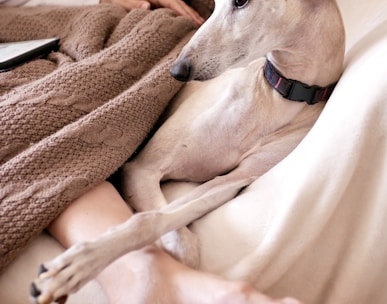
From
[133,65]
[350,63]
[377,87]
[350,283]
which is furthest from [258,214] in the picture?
[133,65]

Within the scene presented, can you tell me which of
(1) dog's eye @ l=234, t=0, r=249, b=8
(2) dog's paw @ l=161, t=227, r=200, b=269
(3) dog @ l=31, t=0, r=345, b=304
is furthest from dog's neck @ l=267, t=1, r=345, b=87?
(2) dog's paw @ l=161, t=227, r=200, b=269

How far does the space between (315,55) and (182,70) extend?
0.93ft

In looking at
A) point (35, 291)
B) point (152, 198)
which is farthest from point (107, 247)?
point (152, 198)

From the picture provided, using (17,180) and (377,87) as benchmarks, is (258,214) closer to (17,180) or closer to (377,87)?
(377,87)

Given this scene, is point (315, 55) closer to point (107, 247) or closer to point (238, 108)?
point (238, 108)

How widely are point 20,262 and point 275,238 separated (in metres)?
0.46

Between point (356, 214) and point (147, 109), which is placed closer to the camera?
point (356, 214)

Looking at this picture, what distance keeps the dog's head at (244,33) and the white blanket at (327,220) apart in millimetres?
180

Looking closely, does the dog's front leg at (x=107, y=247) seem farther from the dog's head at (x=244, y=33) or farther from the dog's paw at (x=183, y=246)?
the dog's head at (x=244, y=33)

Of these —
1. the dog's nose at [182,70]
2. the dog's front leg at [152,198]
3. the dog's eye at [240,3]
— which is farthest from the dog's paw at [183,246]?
the dog's eye at [240,3]

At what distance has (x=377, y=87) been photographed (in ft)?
2.79

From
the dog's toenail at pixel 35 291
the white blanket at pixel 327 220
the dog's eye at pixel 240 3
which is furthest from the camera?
the dog's eye at pixel 240 3

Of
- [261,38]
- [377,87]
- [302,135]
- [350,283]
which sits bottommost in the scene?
[350,283]

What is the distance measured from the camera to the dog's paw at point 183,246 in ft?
2.84
